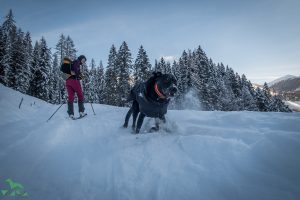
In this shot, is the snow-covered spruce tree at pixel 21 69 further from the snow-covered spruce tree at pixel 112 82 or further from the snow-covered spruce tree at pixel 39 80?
the snow-covered spruce tree at pixel 112 82

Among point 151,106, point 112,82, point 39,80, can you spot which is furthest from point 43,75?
point 151,106

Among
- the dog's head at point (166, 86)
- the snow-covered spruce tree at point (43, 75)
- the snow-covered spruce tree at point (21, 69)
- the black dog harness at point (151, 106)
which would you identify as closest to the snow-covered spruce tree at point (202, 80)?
the snow-covered spruce tree at point (43, 75)

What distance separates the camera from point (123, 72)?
34.9 meters

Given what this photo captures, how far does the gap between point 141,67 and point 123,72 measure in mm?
3615

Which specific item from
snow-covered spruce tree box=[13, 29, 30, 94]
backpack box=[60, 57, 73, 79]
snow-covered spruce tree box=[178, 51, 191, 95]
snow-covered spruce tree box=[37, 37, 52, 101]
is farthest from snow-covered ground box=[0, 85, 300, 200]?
snow-covered spruce tree box=[178, 51, 191, 95]

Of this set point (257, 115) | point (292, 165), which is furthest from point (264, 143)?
point (257, 115)

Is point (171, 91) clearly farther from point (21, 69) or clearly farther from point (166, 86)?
point (21, 69)

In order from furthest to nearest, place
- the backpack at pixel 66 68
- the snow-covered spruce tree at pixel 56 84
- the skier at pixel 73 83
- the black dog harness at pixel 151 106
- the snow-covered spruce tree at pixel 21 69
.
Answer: the snow-covered spruce tree at pixel 56 84 → the snow-covered spruce tree at pixel 21 69 → the skier at pixel 73 83 → the backpack at pixel 66 68 → the black dog harness at pixel 151 106

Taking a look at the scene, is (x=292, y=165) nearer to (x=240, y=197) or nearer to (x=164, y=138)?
(x=240, y=197)

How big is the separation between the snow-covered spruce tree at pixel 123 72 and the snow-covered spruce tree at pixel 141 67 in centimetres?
143

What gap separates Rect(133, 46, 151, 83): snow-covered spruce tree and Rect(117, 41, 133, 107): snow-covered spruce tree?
1.43m

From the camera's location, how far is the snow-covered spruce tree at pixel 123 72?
33406mm

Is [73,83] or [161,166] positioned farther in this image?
[73,83]

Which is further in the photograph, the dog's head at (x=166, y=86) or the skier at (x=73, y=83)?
the skier at (x=73, y=83)
